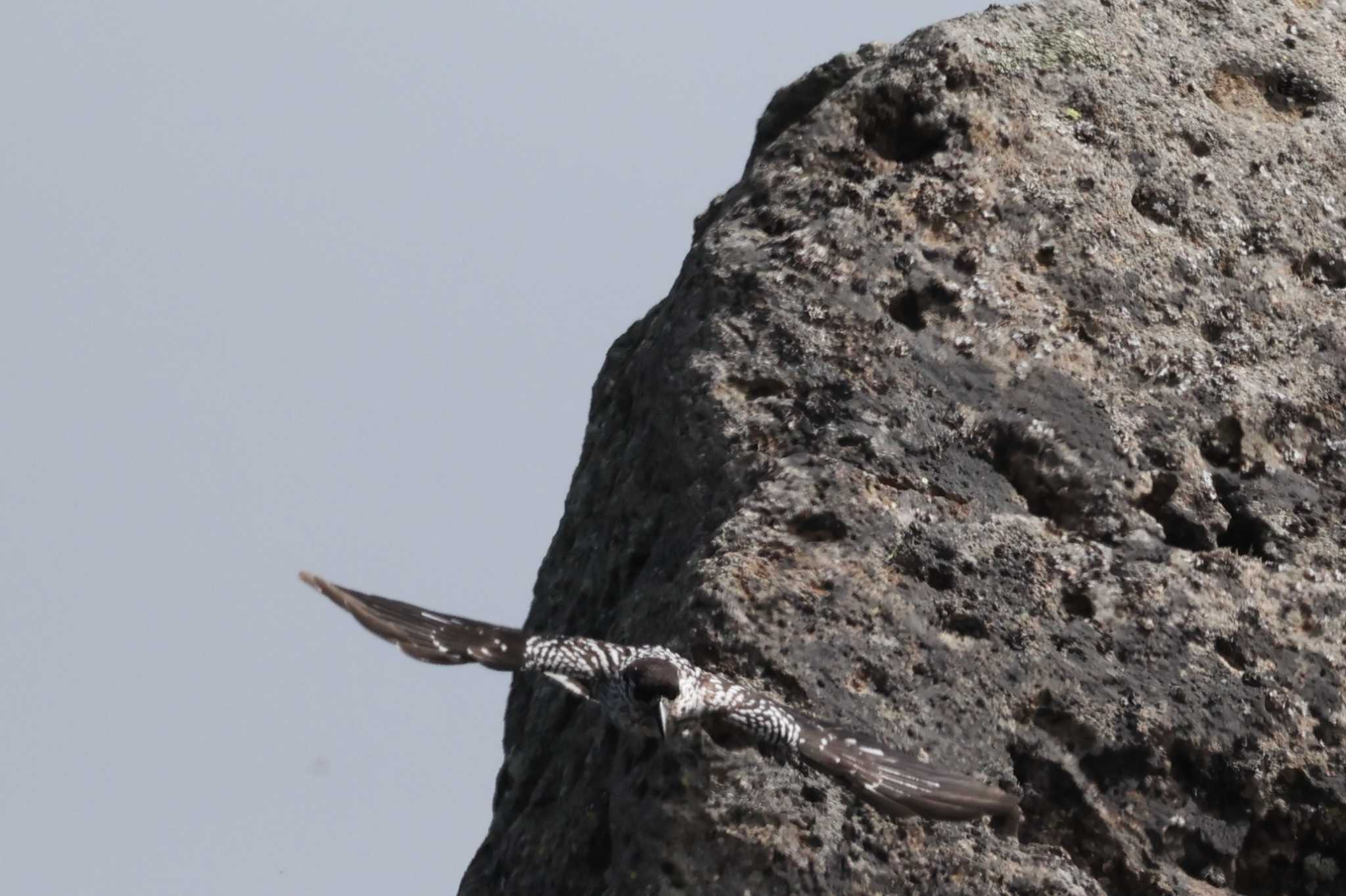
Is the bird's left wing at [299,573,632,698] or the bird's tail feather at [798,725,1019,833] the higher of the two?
the bird's left wing at [299,573,632,698]

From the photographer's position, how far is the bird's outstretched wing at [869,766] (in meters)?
4.57

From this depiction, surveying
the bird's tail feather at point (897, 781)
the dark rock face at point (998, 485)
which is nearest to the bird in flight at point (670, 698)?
the bird's tail feather at point (897, 781)

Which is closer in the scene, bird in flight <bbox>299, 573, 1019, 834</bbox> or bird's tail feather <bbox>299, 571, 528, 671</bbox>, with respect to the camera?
bird in flight <bbox>299, 573, 1019, 834</bbox>

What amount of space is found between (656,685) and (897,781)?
2.31 ft

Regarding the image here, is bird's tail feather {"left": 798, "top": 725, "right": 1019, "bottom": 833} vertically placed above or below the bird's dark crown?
below

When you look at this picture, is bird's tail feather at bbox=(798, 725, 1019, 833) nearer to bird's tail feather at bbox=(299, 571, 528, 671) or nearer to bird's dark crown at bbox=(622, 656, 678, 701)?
bird's dark crown at bbox=(622, 656, 678, 701)

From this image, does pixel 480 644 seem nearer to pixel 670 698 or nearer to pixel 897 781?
pixel 670 698

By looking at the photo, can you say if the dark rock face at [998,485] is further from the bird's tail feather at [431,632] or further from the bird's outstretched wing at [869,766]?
the bird's tail feather at [431,632]

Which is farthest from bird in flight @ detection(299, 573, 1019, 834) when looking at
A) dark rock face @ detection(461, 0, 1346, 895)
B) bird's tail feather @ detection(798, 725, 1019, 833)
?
dark rock face @ detection(461, 0, 1346, 895)

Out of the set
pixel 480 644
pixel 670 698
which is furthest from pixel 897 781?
pixel 480 644

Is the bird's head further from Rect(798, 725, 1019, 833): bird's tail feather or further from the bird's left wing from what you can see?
Rect(798, 725, 1019, 833): bird's tail feather

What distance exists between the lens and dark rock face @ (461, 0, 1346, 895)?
16.4 ft

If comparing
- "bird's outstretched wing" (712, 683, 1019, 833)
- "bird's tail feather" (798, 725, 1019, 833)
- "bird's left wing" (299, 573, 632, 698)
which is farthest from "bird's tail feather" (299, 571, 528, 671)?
"bird's tail feather" (798, 725, 1019, 833)

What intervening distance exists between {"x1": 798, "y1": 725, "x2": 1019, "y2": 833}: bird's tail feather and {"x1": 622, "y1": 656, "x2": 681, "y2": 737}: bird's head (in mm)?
376
